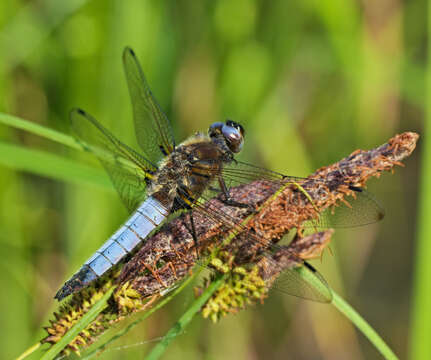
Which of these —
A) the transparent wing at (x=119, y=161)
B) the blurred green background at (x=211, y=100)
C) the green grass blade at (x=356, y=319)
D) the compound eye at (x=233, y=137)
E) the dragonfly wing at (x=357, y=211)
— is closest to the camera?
the green grass blade at (x=356, y=319)

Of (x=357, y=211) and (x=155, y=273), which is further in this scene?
(x=357, y=211)

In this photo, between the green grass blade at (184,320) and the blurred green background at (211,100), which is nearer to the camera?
the green grass blade at (184,320)

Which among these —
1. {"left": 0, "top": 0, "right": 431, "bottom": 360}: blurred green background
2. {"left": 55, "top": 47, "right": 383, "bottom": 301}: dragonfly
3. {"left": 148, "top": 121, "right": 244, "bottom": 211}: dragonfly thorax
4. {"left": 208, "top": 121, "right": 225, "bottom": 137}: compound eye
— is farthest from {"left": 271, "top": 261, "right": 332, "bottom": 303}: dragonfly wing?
{"left": 0, "top": 0, "right": 431, "bottom": 360}: blurred green background

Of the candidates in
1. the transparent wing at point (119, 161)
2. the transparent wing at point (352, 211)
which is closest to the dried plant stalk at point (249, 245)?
the transparent wing at point (352, 211)

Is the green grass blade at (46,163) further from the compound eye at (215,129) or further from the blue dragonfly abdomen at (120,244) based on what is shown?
the compound eye at (215,129)

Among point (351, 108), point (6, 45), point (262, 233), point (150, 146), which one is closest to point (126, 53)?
point (150, 146)

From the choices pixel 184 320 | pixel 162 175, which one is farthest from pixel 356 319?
pixel 162 175

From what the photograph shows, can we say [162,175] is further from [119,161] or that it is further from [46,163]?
[46,163]

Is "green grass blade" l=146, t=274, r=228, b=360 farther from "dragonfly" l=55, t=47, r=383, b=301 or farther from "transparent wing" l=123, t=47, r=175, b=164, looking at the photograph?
"transparent wing" l=123, t=47, r=175, b=164
